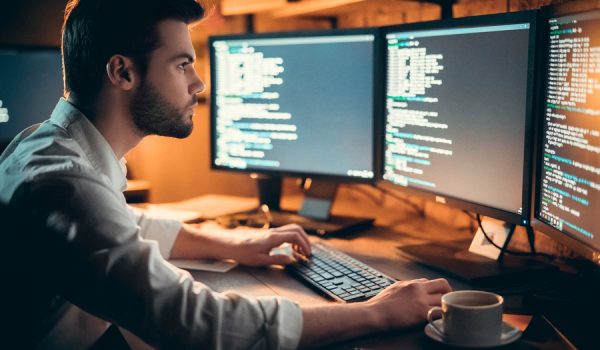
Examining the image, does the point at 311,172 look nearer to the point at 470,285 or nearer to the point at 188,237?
the point at 188,237

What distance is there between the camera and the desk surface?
1023 millimetres

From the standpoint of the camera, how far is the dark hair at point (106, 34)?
1.23 meters

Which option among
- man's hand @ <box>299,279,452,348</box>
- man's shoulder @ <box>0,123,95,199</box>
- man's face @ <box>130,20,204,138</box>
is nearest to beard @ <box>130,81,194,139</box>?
man's face @ <box>130,20,204,138</box>

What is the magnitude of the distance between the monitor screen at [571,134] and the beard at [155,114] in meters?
0.70

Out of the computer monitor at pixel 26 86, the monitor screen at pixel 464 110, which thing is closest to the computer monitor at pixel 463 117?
the monitor screen at pixel 464 110

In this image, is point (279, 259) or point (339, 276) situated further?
point (279, 259)

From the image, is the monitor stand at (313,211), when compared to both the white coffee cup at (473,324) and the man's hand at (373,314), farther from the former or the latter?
the white coffee cup at (473,324)

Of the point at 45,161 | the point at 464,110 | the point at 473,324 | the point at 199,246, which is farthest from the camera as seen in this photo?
the point at 199,246

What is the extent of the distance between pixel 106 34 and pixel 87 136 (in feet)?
0.63

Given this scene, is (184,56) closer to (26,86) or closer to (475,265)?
(475,265)

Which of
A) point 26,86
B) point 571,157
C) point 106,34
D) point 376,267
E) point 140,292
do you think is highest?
point 106,34

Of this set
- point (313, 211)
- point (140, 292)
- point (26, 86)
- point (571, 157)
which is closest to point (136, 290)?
point (140, 292)

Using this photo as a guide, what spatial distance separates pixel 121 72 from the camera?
124 centimetres

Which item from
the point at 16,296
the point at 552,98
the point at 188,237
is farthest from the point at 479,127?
the point at 16,296
